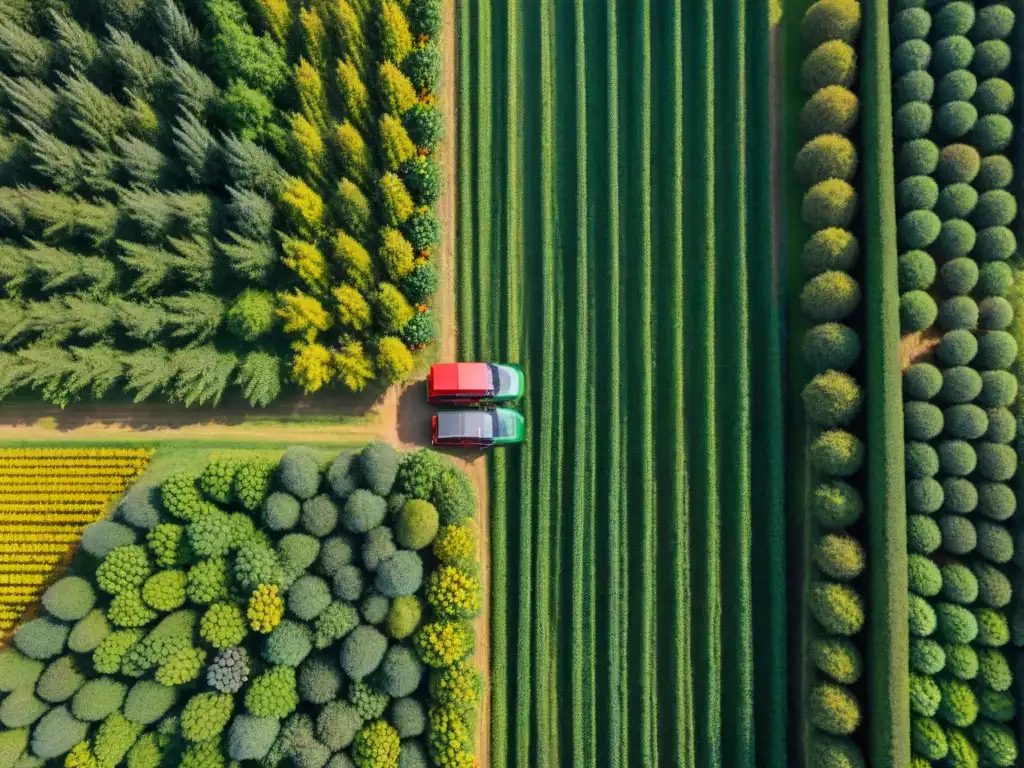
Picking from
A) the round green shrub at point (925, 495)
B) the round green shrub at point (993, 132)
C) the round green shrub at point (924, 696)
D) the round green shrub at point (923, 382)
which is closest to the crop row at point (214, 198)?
the round green shrub at point (923, 382)

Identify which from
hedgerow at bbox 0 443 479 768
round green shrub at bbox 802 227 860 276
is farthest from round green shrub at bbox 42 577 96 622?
round green shrub at bbox 802 227 860 276

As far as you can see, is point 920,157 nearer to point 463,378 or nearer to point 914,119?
point 914,119

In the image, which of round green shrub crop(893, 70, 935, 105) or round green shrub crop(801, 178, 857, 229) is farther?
round green shrub crop(801, 178, 857, 229)

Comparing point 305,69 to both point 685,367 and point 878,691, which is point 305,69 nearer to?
point 685,367

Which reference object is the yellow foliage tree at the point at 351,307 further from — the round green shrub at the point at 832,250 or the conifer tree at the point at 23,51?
the round green shrub at the point at 832,250

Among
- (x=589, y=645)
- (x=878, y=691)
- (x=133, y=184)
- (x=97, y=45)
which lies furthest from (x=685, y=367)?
(x=97, y=45)

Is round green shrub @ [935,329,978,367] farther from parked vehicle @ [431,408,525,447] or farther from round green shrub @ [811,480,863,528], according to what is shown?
parked vehicle @ [431,408,525,447]

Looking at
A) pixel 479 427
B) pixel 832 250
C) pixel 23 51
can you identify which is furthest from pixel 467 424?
pixel 23 51

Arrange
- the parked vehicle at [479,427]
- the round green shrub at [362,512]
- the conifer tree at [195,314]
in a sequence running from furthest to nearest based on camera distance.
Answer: the parked vehicle at [479,427] < the conifer tree at [195,314] < the round green shrub at [362,512]
